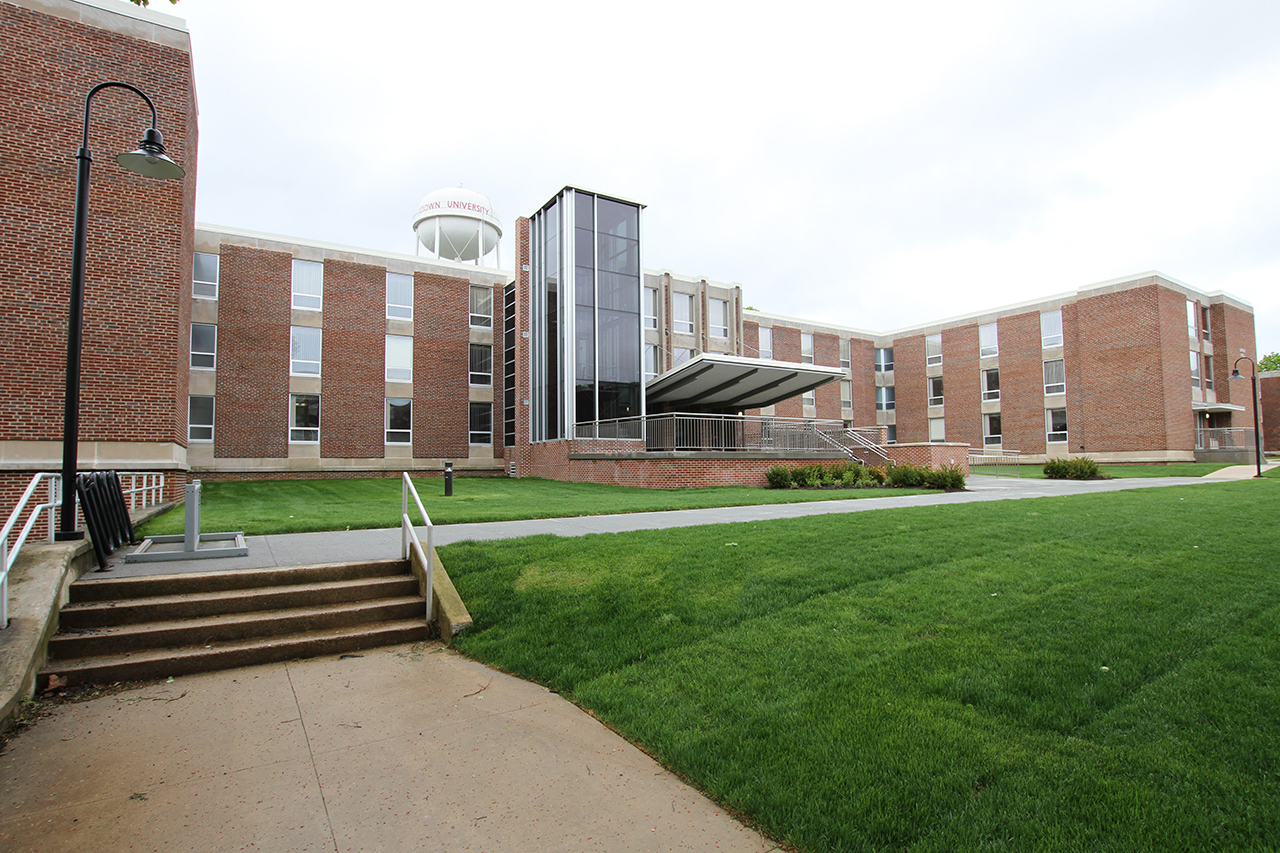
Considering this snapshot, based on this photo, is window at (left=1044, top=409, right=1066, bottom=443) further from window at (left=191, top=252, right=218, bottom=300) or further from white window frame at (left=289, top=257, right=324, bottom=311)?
window at (left=191, top=252, right=218, bottom=300)

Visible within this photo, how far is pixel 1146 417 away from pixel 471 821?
38.5 metres

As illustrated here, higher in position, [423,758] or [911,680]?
[911,680]

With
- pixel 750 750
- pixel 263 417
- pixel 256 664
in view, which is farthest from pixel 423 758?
pixel 263 417

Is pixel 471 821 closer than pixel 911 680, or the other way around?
pixel 471 821

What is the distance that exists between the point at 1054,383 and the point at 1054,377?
1.10ft

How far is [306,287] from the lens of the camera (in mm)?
26688

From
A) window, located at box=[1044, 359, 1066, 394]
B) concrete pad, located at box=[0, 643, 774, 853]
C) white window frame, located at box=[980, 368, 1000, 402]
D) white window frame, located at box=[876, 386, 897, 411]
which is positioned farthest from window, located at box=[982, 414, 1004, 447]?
concrete pad, located at box=[0, 643, 774, 853]

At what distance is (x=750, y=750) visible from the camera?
356 centimetres

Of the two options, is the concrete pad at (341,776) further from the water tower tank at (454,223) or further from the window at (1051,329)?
the window at (1051,329)

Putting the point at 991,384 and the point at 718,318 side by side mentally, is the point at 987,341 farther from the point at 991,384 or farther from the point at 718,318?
the point at 718,318

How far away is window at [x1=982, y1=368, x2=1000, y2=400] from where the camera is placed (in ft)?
127

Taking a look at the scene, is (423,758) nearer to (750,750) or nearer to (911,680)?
(750,750)

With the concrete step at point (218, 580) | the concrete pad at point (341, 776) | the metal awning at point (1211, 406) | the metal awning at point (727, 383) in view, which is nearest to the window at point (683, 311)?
the metal awning at point (727, 383)

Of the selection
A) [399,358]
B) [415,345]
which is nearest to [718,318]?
[415,345]
